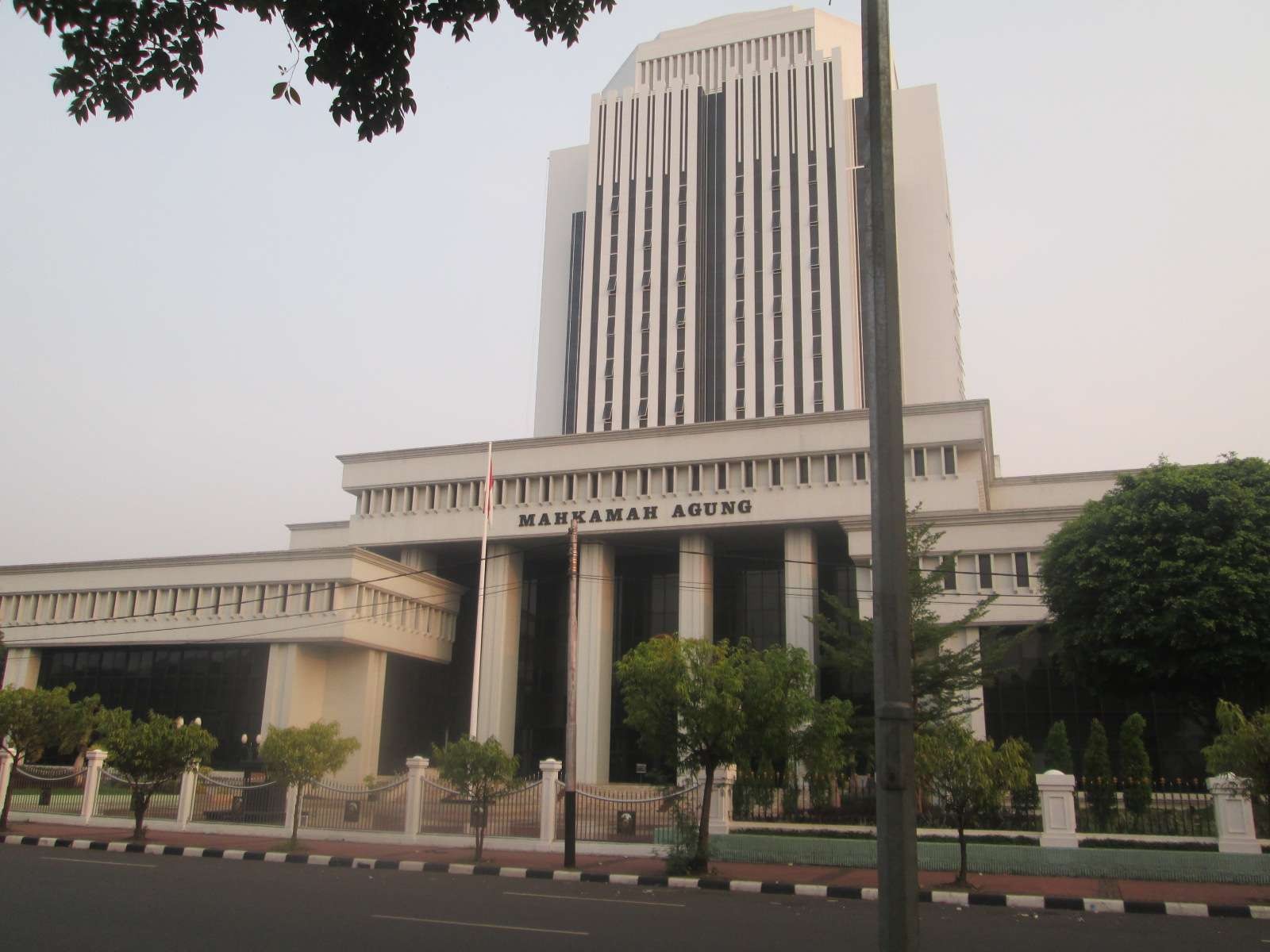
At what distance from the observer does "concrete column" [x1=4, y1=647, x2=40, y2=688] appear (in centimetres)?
4534

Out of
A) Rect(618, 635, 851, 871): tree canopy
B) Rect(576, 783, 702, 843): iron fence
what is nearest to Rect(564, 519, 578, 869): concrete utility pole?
Rect(576, 783, 702, 843): iron fence

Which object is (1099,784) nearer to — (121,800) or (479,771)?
(479,771)

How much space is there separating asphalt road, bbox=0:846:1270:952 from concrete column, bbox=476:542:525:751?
25410mm

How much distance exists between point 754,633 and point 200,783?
2394cm

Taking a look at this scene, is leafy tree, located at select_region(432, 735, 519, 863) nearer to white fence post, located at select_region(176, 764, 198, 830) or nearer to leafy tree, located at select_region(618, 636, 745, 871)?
leafy tree, located at select_region(618, 636, 745, 871)

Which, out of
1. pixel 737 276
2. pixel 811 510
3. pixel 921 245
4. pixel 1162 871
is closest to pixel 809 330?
pixel 737 276

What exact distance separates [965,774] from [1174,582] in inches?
535

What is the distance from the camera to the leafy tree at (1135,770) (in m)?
21.3

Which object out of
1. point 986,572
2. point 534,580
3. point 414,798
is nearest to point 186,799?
point 414,798

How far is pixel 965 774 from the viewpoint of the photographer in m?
17.3

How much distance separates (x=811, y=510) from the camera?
131 ft

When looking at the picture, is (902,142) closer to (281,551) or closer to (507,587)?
(507,587)

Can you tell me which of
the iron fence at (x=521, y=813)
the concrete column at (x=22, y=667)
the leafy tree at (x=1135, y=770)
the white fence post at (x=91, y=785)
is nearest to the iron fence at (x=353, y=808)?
the iron fence at (x=521, y=813)

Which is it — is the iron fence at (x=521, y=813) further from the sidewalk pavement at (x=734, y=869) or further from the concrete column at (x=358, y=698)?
the concrete column at (x=358, y=698)
